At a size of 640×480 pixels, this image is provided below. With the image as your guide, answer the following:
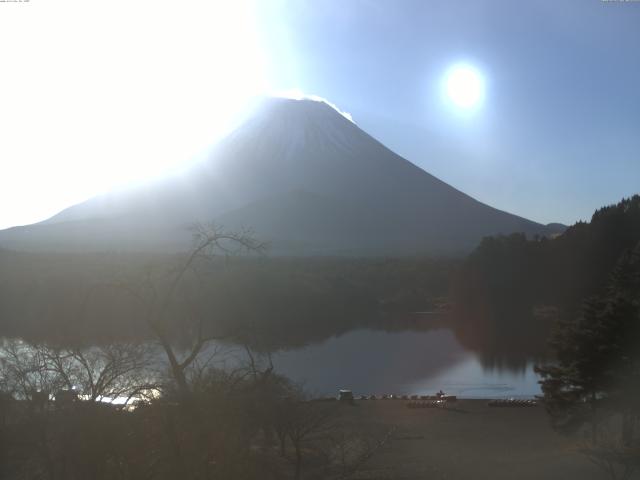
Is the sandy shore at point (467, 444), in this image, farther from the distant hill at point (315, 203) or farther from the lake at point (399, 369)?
the distant hill at point (315, 203)

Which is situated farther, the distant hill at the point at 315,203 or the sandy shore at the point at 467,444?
the distant hill at the point at 315,203

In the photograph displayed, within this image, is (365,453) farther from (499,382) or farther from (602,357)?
(499,382)

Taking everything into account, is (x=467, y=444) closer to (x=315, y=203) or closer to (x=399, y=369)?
(x=399, y=369)

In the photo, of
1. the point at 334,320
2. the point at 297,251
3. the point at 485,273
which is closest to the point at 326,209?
the point at 297,251

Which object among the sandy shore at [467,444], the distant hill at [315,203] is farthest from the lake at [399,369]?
the distant hill at [315,203]

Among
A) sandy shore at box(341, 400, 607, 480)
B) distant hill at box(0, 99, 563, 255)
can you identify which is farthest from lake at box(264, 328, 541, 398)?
distant hill at box(0, 99, 563, 255)

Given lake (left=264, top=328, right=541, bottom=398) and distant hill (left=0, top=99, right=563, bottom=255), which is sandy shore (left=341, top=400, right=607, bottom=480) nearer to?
lake (left=264, top=328, right=541, bottom=398)
